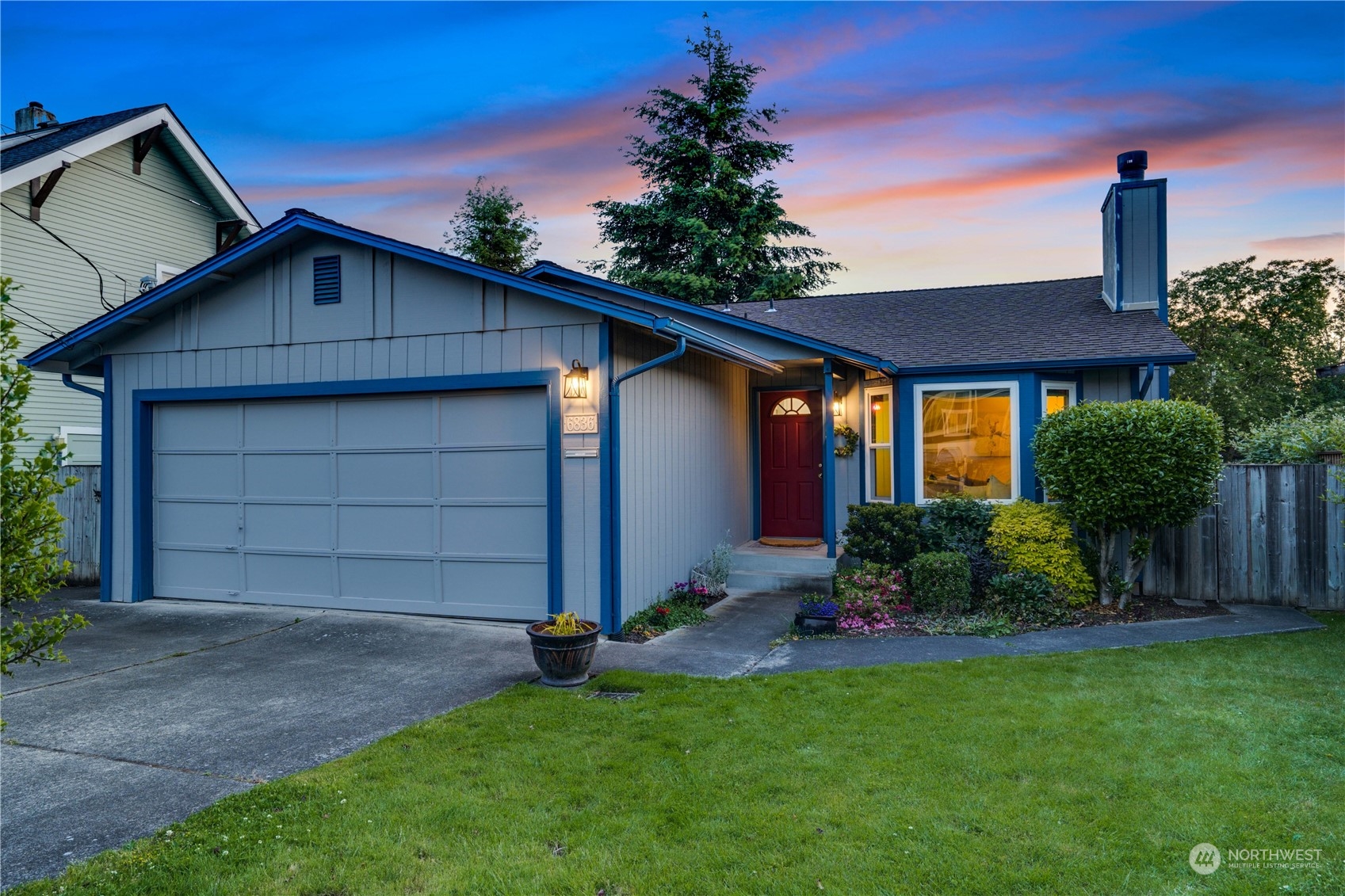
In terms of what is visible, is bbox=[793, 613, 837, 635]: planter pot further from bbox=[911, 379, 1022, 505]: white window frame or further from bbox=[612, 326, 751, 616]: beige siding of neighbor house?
bbox=[911, 379, 1022, 505]: white window frame

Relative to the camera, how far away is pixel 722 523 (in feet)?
33.0

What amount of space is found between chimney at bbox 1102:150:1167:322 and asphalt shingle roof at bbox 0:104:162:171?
15175 mm

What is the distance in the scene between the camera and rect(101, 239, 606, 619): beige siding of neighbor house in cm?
709

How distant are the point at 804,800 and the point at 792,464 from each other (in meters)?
7.76

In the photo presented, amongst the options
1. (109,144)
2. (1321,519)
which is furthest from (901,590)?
(109,144)

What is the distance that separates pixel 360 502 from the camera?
8039 mm

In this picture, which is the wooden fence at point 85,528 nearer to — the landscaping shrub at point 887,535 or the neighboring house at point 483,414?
the neighboring house at point 483,414

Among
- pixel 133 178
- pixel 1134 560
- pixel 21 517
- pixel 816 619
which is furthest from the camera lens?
pixel 133 178

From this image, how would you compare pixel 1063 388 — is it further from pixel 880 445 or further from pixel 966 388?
pixel 880 445

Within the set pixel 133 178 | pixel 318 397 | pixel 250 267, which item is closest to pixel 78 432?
pixel 133 178

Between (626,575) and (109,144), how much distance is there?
1173 centimetres

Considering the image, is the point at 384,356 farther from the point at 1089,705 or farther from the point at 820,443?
the point at 1089,705

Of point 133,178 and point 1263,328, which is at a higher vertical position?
point 133,178

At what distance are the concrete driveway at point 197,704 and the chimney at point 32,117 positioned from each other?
36.6ft
